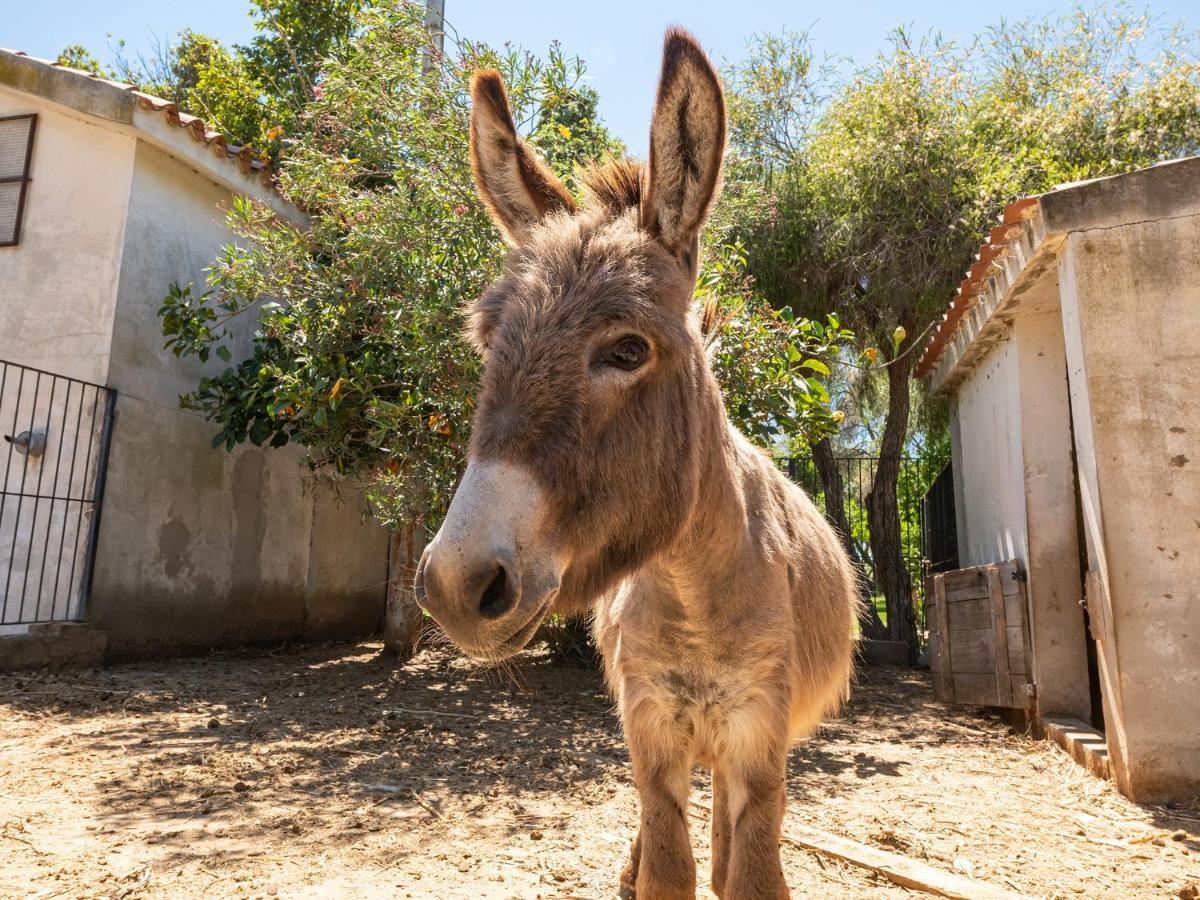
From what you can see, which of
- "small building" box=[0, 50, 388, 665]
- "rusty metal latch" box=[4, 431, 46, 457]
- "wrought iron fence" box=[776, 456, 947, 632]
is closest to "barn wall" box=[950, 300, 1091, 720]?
"wrought iron fence" box=[776, 456, 947, 632]

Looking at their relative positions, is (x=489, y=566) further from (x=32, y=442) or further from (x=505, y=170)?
(x=32, y=442)

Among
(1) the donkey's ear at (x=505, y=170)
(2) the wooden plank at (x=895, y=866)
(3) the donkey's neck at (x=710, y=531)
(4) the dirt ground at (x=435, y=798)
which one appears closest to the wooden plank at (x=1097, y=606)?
(4) the dirt ground at (x=435, y=798)

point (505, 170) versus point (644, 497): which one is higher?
point (505, 170)

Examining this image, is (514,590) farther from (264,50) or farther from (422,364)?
(264,50)

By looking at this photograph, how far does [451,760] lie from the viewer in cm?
527

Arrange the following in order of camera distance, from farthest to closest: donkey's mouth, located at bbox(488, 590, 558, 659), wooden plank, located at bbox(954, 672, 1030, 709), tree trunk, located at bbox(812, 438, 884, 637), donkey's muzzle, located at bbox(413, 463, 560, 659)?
tree trunk, located at bbox(812, 438, 884, 637) < wooden plank, located at bbox(954, 672, 1030, 709) < donkey's mouth, located at bbox(488, 590, 558, 659) < donkey's muzzle, located at bbox(413, 463, 560, 659)

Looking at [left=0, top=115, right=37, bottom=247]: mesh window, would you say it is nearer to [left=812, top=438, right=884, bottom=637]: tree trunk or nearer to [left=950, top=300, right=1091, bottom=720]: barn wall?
[left=812, top=438, right=884, bottom=637]: tree trunk

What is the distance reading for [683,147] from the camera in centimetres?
227

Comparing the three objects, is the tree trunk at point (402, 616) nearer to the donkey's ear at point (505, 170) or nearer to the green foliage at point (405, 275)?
the green foliage at point (405, 275)

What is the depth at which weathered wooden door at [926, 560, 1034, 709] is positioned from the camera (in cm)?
668

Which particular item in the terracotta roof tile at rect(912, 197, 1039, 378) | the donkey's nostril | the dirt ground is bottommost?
the dirt ground

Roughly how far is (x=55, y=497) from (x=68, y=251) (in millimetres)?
2674

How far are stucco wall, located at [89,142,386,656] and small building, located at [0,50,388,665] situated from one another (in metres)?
0.02

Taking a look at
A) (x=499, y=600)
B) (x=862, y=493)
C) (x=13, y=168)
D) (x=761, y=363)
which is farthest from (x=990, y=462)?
(x=13, y=168)
